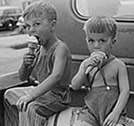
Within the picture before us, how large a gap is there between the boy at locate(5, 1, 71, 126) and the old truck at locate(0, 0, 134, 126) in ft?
0.41

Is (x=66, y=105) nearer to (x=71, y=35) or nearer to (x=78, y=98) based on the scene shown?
(x=78, y=98)

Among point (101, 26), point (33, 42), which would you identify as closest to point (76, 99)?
point (33, 42)

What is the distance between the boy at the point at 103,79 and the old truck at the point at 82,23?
318 millimetres

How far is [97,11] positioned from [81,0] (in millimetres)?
141

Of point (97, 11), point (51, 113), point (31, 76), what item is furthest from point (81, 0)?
point (51, 113)

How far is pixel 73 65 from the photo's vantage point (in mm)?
2260

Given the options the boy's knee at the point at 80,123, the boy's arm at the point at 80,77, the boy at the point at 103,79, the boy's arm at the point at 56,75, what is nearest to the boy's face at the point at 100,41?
the boy at the point at 103,79

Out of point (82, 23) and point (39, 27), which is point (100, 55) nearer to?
point (39, 27)

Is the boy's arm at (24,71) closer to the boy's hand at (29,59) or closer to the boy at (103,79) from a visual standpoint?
the boy's hand at (29,59)

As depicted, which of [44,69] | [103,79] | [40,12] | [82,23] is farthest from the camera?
[82,23]

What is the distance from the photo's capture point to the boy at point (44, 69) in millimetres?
1891

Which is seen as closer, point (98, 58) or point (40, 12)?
point (98, 58)

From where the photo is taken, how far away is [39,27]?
1.89 metres

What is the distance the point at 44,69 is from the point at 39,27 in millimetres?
261
